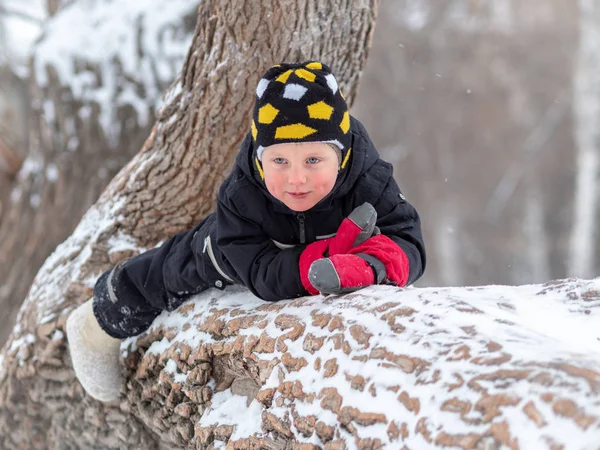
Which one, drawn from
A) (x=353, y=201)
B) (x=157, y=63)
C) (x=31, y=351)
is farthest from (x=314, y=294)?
(x=157, y=63)

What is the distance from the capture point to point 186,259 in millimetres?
2197

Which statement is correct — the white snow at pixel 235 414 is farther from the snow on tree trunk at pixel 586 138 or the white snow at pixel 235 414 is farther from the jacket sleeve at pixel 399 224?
the snow on tree trunk at pixel 586 138

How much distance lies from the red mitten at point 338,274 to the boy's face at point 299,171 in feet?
0.69

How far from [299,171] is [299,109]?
163mm

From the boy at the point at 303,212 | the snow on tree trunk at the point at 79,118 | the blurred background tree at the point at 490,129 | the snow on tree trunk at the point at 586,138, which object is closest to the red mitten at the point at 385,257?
the boy at the point at 303,212

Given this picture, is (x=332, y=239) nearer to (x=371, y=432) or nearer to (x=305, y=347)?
(x=305, y=347)

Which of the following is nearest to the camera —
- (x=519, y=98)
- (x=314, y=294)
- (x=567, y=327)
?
(x=567, y=327)

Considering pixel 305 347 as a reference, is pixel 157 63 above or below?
above

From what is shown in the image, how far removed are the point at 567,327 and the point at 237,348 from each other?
865 mm

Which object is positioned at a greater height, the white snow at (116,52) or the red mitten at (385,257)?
the white snow at (116,52)

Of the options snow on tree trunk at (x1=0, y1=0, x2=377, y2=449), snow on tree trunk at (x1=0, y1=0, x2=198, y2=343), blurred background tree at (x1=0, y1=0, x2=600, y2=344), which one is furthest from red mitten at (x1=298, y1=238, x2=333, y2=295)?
blurred background tree at (x1=0, y1=0, x2=600, y2=344)

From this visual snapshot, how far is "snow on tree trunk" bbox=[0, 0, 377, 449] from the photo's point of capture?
2467mm

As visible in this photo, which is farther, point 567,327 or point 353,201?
point 353,201

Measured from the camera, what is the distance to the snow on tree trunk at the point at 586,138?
9750mm
